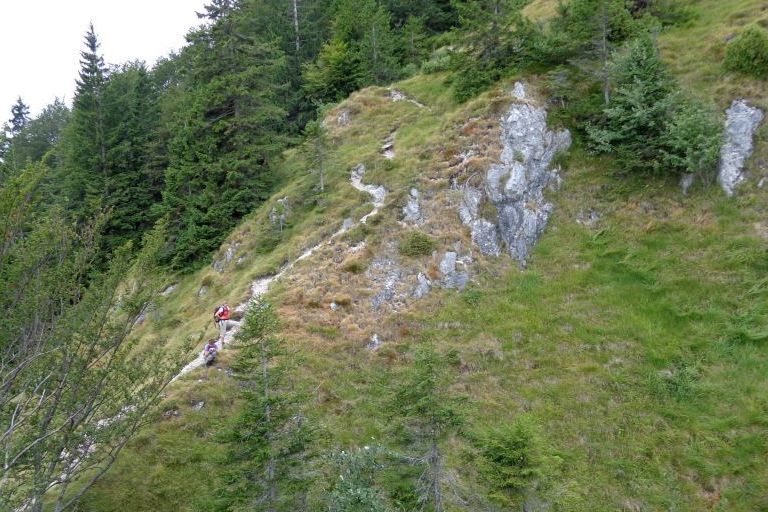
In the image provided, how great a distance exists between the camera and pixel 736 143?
62.5 ft

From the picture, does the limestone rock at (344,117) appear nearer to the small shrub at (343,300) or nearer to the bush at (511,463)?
the small shrub at (343,300)

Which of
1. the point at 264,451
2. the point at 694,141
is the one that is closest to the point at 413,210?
the point at 694,141

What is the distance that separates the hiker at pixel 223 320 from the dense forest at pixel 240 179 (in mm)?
2267

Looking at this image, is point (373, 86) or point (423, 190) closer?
point (423, 190)

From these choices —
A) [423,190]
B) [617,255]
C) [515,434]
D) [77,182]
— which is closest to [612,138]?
[617,255]

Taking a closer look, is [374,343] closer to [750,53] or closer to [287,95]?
[750,53]

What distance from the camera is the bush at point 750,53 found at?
66.4 ft

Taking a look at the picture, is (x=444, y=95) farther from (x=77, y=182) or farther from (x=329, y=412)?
(x=77, y=182)

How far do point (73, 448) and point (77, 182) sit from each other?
28.8 metres

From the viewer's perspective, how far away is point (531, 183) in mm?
21578

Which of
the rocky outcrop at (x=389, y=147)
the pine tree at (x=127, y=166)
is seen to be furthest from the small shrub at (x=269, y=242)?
the pine tree at (x=127, y=166)

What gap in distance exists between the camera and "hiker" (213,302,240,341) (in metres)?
17.7

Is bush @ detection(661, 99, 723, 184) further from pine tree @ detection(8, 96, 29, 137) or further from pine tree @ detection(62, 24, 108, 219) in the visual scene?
pine tree @ detection(8, 96, 29, 137)

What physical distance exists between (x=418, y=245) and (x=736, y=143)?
530 inches
